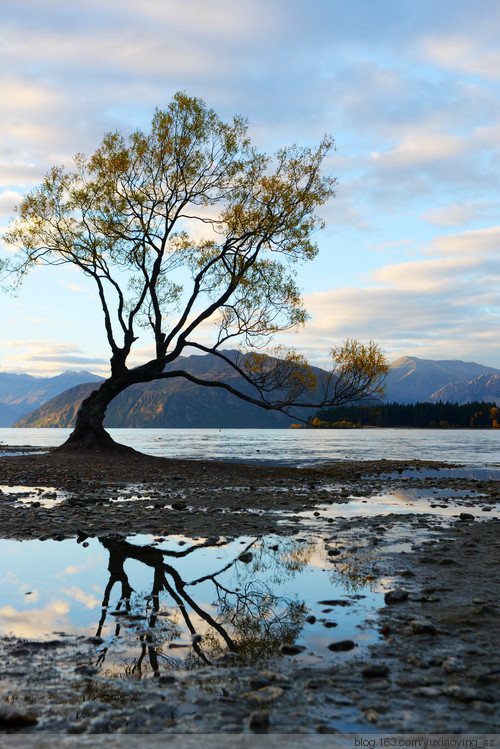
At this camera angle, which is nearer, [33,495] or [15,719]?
[15,719]

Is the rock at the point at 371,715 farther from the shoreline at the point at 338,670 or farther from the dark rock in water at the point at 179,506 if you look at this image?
the dark rock in water at the point at 179,506

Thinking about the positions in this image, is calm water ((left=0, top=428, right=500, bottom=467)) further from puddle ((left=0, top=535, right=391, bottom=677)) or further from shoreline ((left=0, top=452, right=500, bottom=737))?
puddle ((left=0, top=535, right=391, bottom=677))

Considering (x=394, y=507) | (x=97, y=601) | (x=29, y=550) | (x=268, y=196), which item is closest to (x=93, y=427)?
(x=268, y=196)

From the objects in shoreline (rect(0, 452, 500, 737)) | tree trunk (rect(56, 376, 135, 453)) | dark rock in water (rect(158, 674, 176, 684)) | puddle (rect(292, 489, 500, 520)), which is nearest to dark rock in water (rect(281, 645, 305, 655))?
shoreline (rect(0, 452, 500, 737))

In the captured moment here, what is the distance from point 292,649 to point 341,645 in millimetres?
615

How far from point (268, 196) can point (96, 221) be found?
1289 centimetres

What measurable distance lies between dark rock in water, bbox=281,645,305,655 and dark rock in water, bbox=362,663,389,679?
90cm

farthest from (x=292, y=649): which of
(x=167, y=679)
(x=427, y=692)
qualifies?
(x=427, y=692)

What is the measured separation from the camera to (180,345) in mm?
40969

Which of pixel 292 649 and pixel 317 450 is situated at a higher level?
pixel 292 649

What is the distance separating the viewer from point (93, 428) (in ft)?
131

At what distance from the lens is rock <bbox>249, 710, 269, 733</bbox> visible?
459 cm

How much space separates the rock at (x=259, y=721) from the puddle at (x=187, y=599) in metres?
1.34

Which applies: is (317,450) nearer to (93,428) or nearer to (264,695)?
(93,428)
